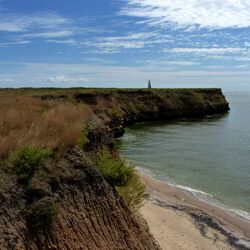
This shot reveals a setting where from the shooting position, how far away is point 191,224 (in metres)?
17.6

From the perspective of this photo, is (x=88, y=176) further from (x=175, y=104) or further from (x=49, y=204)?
(x=175, y=104)

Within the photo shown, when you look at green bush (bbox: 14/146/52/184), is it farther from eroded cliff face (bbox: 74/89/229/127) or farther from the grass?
eroded cliff face (bbox: 74/89/229/127)

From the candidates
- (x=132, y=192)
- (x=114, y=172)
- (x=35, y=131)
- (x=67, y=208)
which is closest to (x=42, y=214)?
(x=67, y=208)

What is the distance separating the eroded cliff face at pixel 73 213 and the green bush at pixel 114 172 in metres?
0.63

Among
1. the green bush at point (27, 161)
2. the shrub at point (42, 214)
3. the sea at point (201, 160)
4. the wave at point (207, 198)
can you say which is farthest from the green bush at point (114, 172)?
the sea at point (201, 160)

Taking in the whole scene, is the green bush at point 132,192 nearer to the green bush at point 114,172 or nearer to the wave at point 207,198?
the green bush at point 114,172

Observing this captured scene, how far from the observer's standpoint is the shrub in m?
9.05

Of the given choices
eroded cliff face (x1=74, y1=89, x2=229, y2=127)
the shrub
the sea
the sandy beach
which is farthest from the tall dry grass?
eroded cliff face (x1=74, y1=89, x2=229, y2=127)

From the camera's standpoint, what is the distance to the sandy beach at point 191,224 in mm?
15328

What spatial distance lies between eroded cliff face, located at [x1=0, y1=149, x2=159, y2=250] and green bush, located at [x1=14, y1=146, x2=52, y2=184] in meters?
0.22

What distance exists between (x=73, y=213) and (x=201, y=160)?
83.2ft

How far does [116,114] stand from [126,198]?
43696 mm

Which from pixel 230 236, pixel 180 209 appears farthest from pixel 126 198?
pixel 180 209

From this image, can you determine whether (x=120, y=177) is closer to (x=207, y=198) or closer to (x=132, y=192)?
(x=132, y=192)
